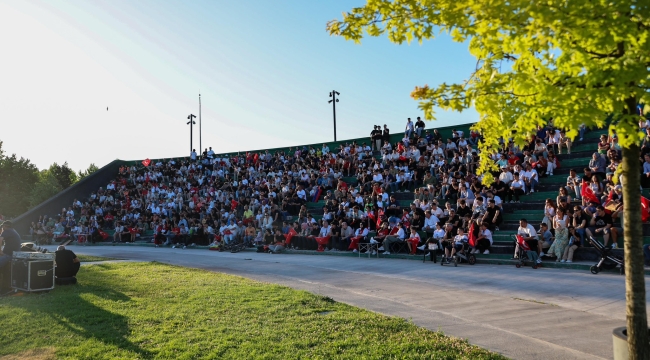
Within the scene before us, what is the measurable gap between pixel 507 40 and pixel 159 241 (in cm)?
2704

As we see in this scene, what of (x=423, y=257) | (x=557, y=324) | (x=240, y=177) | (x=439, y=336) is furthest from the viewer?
(x=240, y=177)

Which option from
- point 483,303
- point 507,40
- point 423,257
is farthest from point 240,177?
point 507,40

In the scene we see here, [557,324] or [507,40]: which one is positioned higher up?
[507,40]

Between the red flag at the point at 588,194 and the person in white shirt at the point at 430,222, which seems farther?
the person in white shirt at the point at 430,222

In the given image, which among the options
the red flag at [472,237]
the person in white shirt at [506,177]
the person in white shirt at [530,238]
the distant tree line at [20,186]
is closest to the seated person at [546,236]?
the person in white shirt at [530,238]

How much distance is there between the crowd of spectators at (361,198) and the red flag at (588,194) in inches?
1.3

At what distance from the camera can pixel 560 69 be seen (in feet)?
12.2

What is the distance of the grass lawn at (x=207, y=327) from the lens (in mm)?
5801

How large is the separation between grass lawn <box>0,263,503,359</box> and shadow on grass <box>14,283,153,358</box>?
0.05ft

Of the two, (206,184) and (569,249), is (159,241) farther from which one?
(569,249)

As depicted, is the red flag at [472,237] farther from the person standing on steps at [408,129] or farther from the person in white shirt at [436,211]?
the person standing on steps at [408,129]

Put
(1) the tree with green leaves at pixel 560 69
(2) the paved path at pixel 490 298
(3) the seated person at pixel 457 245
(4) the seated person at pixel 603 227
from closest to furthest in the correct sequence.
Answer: (1) the tree with green leaves at pixel 560 69 → (2) the paved path at pixel 490 298 → (4) the seated person at pixel 603 227 → (3) the seated person at pixel 457 245

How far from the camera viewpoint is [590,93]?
3.51 meters

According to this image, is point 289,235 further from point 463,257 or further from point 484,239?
point 484,239
